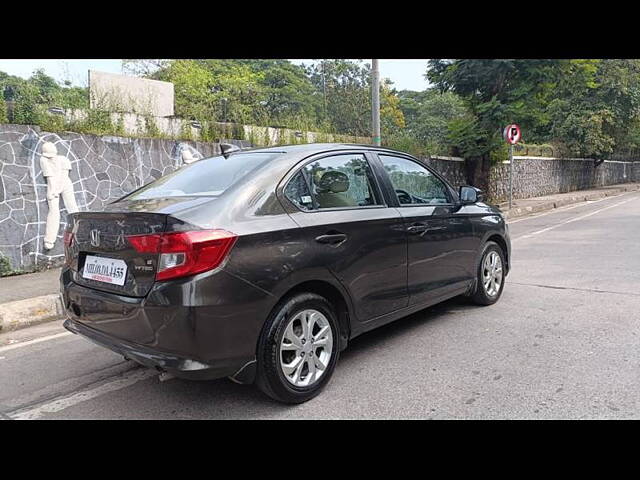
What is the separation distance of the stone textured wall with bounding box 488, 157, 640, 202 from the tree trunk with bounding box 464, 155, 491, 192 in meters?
0.67

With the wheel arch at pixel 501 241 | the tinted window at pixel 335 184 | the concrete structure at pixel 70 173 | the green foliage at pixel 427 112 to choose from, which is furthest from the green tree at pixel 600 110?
the tinted window at pixel 335 184

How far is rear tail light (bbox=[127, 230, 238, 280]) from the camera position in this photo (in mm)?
2660

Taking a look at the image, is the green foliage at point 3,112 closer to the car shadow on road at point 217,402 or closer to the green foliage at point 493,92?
the car shadow on road at point 217,402

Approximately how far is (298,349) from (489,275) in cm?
289

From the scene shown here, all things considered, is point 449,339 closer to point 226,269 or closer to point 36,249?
point 226,269

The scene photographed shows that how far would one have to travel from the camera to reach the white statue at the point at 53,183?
23.8ft

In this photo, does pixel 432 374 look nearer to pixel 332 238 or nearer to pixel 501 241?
pixel 332 238

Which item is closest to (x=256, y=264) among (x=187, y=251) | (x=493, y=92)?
(x=187, y=251)

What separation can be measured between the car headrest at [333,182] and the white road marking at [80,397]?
1887 millimetres

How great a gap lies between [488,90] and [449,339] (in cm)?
1339

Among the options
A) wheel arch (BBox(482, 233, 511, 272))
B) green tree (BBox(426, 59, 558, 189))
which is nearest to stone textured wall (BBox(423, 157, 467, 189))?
green tree (BBox(426, 59, 558, 189))
